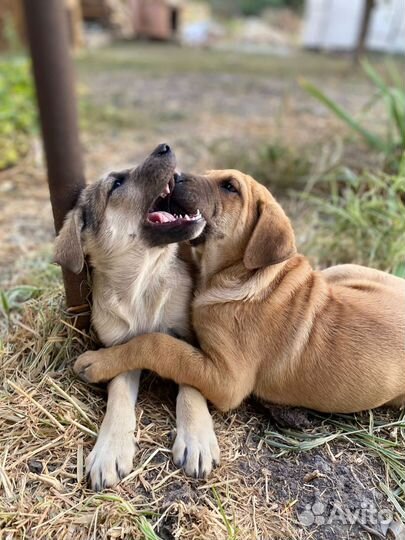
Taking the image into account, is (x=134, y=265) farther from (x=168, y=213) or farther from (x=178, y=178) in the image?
(x=178, y=178)

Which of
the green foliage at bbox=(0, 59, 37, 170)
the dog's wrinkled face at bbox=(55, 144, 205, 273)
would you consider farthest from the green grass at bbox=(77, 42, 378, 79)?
the dog's wrinkled face at bbox=(55, 144, 205, 273)

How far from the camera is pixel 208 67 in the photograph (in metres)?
15.5

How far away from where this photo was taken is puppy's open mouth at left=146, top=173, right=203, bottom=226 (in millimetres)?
3262

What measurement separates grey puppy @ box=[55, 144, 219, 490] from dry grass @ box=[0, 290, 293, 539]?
0.48 feet

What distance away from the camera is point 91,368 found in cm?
329

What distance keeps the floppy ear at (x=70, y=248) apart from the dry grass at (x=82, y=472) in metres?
0.54

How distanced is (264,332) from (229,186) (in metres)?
0.93

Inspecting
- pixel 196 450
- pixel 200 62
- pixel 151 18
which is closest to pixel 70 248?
pixel 196 450

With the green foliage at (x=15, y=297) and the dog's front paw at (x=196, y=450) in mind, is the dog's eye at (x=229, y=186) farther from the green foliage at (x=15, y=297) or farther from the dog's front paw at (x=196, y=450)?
the green foliage at (x=15, y=297)

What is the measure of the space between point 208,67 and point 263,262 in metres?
13.6

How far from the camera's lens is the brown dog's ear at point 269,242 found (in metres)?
3.12

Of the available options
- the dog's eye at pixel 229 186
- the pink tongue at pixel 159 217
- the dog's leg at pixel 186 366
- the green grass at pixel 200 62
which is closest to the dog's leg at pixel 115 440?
the dog's leg at pixel 186 366

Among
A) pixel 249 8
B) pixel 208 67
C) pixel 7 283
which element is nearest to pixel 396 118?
pixel 7 283

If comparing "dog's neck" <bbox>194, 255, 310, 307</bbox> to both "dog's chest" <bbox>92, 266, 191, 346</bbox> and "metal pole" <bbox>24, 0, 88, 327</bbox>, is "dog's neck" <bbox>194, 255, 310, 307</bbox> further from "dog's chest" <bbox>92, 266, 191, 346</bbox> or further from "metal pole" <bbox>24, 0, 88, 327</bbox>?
"metal pole" <bbox>24, 0, 88, 327</bbox>
